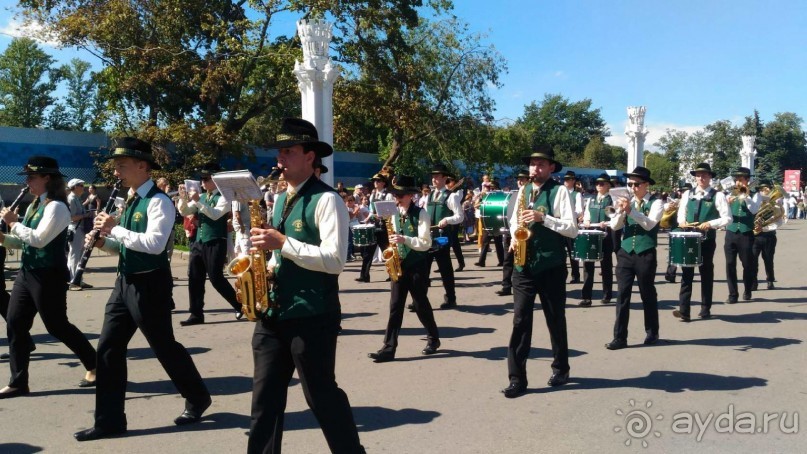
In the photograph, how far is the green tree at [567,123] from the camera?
263ft

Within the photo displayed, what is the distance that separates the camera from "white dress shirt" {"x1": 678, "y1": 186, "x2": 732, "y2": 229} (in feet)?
29.2

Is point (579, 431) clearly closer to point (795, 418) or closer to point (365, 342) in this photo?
point (795, 418)

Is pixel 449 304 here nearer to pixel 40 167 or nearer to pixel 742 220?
pixel 742 220

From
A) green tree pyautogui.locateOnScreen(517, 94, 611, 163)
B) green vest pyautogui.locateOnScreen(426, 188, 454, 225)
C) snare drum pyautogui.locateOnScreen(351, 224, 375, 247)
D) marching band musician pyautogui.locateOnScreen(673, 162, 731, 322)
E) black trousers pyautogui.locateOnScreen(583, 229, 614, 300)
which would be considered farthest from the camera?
green tree pyautogui.locateOnScreen(517, 94, 611, 163)

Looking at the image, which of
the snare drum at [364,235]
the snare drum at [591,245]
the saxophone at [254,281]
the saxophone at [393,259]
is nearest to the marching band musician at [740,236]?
the snare drum at [591,245]

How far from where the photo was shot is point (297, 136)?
12.0 ft

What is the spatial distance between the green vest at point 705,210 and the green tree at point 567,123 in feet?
236

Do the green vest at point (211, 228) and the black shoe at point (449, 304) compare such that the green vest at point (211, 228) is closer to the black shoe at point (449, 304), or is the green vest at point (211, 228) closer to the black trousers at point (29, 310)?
the black trousers at point (29, 310)

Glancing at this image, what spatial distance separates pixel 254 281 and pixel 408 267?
143 inches

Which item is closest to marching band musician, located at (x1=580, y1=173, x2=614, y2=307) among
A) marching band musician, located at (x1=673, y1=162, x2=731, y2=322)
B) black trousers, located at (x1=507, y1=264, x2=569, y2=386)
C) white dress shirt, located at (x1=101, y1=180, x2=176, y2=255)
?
marching band musician, located at (x1=673, y1=162, x2=731, y2=322)

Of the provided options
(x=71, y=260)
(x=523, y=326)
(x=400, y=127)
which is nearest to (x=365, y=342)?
(x=523, y=326)

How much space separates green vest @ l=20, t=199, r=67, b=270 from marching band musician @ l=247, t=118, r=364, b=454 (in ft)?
9.61

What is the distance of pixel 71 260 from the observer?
12.4 metres

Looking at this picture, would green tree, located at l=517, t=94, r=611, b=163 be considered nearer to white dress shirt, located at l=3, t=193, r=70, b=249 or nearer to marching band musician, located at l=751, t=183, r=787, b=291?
marching band musician, located at l=751, t=183, r=787, b=291
